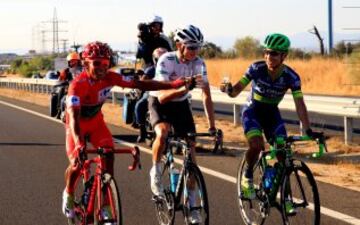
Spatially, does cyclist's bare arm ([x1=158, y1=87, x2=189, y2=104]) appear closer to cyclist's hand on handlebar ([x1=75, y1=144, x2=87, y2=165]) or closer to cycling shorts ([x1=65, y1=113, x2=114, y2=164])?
cycling shorts ([x1=65, y1=113, x2=114, y2=164])

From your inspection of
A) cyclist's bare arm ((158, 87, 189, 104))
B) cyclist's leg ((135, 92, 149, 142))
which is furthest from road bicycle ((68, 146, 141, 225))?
cyclist's leg ((135, 92, 149, 142))

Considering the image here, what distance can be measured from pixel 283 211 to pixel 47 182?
450 centimetres

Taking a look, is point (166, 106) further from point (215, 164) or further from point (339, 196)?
point (215, 164)

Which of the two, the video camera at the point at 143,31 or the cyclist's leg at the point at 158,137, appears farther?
the video camera at the point at 143,31

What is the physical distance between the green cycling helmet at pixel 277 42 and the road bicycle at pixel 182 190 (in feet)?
3.84

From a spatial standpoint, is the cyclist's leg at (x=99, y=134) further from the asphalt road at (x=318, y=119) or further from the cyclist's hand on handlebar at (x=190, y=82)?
the asphalt road at (x=318, y=119)

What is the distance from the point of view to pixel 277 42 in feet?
22.3

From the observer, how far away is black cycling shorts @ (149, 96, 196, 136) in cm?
721

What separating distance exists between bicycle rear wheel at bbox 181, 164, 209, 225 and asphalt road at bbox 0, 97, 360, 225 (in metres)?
0.96

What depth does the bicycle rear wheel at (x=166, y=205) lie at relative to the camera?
22.0 feet

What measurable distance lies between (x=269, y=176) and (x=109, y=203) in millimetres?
1602

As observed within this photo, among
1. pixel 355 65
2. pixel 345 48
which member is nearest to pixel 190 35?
pixel 355 65

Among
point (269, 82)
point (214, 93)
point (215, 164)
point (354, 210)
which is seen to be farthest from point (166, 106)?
point (214, 93)

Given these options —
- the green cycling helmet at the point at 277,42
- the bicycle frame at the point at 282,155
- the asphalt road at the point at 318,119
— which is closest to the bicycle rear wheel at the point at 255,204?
the bicycle frame at the point at 282,155
